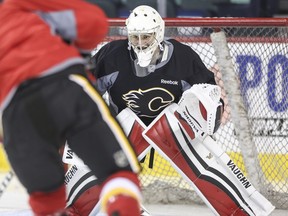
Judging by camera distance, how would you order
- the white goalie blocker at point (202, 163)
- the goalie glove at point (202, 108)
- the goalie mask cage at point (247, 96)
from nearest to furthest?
the goalie glove at point (202, 108), the white goalie blocker at point (202, 163), the goalie mask cage at point (247, 96)

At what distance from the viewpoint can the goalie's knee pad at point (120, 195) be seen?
92.4 inches

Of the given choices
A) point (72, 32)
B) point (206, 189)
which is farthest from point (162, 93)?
point (72, 32)

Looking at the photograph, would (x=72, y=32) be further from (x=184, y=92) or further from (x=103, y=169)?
(x=184, y=92)

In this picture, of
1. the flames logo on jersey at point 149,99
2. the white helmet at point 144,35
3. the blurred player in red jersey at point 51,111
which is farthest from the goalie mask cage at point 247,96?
the blurred player in red jersey at point 51,111

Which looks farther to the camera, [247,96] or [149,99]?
[247,96]

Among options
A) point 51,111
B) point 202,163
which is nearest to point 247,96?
point 202,163

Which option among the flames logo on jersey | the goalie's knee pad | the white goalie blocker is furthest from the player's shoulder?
the goalie's knee pad

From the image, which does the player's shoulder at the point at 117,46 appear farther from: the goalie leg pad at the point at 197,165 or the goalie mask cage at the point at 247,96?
the goalie mask cage at the point at 247,96

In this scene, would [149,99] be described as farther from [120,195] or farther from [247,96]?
[120,195]

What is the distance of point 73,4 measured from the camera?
2.49m

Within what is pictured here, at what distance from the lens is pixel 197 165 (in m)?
3.50

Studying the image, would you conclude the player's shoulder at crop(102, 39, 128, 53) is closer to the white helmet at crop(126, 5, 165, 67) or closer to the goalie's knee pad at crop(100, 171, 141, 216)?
the white helmet at crop(126, 5, 165, 67)

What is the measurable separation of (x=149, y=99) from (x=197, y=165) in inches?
11.9

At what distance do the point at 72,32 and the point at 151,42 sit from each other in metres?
1.04
